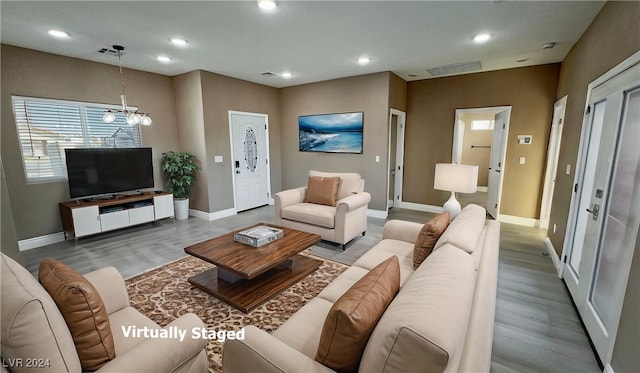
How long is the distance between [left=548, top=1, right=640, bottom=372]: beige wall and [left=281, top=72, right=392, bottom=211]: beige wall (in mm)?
2396

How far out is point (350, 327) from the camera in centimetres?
96

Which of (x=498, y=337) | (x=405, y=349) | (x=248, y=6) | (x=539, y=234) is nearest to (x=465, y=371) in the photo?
(x=405, y=349)

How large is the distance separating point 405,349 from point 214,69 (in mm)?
4922

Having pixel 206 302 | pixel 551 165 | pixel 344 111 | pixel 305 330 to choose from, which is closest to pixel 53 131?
pixel 206 302

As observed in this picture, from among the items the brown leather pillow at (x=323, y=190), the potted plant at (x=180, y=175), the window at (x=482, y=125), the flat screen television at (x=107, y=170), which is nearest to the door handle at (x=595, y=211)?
the brown leather pillow at (x=323, y=190)

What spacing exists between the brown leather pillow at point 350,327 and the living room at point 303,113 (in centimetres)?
314

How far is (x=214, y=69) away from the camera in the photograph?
4555 millimetres

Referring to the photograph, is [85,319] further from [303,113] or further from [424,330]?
[303,113]

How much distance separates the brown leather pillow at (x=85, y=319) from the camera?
1.04 metres

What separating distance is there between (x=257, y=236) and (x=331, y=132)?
11.1 feet

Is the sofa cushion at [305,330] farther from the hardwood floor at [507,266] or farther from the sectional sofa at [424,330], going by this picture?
the hardwood floor at [507,266]

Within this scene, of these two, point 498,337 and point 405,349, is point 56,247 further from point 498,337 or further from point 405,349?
point 498,337

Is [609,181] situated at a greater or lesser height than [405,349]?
greater

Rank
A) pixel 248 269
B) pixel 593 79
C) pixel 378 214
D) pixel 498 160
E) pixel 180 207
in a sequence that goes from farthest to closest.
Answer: pixel 378 214 < pixel 180 207 < pixel 498 160 < pixel 593 79 < pixel 248 269
